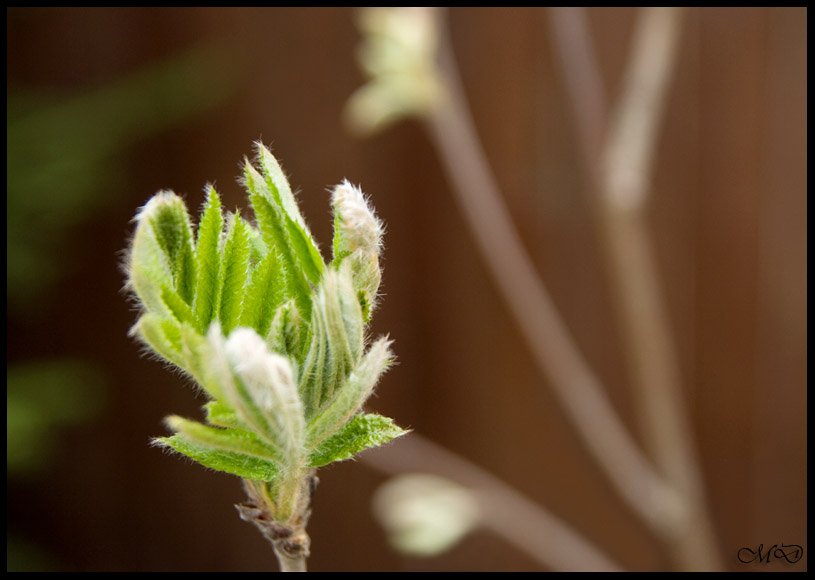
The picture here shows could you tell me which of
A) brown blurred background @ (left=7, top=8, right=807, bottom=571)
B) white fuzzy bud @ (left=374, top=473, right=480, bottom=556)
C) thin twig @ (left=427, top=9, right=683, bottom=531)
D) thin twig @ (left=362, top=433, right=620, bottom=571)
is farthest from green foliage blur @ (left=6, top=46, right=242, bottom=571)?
white fuzzy bud @ (left=374, top=473, right=480, bottom=556)

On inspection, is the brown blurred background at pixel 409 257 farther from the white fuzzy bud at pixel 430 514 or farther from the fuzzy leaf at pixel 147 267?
the fuzzy leaf at pixel 147 267

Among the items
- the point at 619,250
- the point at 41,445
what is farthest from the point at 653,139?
the point at 41,445

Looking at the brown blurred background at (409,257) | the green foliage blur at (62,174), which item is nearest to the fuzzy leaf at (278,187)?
the brown blurred background at (409,257)

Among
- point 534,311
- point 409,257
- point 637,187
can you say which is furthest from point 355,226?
point 409,257

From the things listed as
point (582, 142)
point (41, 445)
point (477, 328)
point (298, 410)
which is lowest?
point (298, 410)

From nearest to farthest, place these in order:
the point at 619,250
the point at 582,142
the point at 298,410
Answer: the point at 298,410, the point at 619,250, the point at 582,142

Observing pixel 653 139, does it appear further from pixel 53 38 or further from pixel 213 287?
pixel 213 287

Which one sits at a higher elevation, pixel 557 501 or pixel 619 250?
pixel 619 250

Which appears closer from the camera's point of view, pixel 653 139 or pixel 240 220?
pixel 240 220

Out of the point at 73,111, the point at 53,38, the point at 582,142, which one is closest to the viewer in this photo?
the point at 582,142
